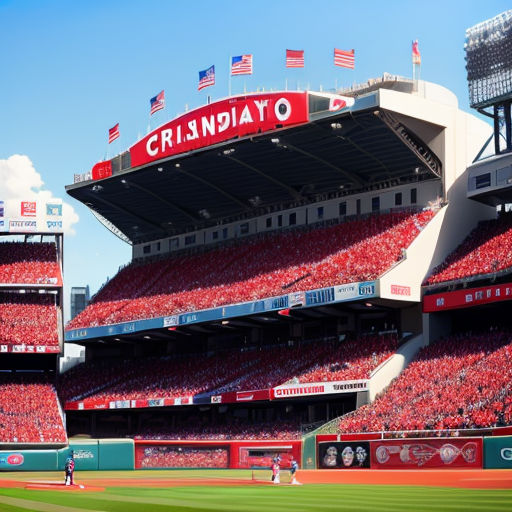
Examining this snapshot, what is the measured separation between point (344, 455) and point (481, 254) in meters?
13.8

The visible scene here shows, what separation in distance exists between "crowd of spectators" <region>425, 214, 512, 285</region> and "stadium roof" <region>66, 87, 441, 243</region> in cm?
439

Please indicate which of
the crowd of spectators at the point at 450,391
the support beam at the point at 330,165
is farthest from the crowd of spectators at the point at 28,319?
the crowd of spectators at the point at 450,391

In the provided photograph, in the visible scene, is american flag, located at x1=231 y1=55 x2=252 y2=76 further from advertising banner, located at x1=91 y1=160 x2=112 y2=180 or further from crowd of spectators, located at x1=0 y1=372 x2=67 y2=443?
crowd of spectators, located at x1=0 y1=372 x2=67 y2=443

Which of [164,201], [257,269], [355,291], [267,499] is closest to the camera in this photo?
[267,499]

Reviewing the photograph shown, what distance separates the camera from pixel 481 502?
26062 mm

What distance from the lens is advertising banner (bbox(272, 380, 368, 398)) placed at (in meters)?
50.4

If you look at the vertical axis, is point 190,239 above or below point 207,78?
below

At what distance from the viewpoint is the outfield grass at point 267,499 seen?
26234 mm

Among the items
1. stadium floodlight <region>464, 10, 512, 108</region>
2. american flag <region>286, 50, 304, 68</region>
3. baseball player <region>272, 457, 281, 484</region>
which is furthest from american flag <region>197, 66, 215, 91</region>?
baseball player <region>272, 457, 281, 484</region>

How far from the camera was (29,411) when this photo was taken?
213 ft

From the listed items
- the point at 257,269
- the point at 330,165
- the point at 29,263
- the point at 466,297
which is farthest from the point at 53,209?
the point at 466,297

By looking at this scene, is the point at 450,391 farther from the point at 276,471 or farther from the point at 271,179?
the point at 271,179

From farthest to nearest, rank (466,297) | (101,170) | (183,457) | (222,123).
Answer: (101,170), (222,123), (183,457), (466,297)

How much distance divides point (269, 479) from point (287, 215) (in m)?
26.6
